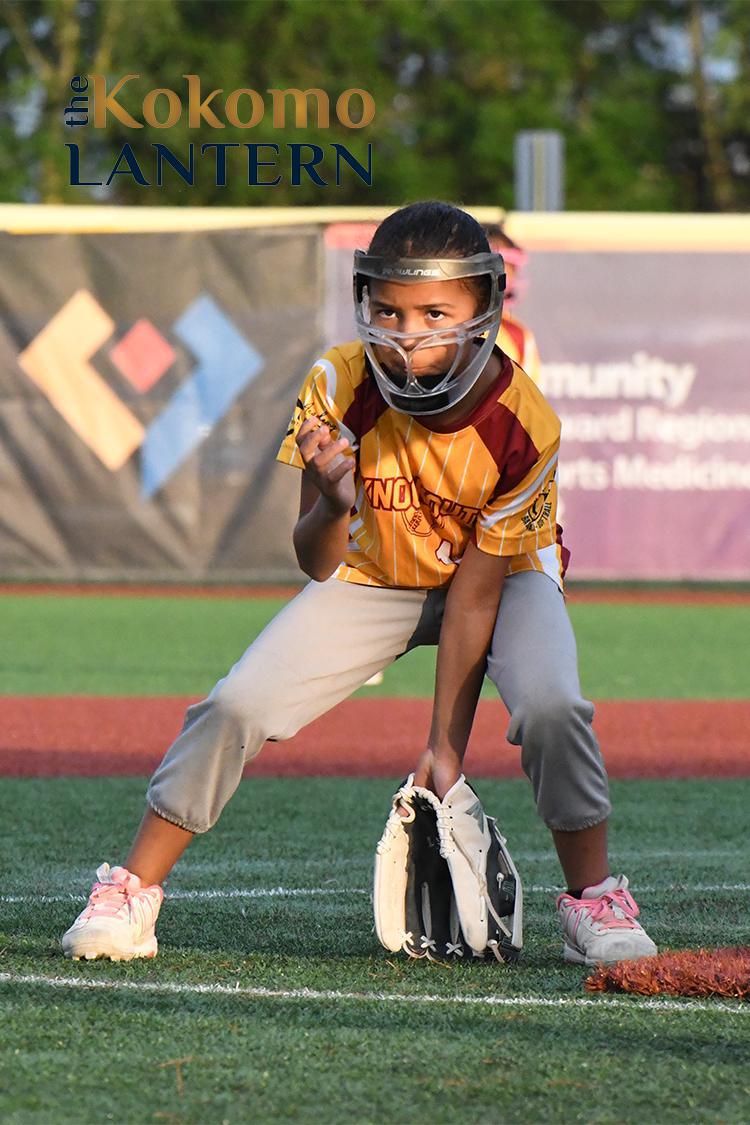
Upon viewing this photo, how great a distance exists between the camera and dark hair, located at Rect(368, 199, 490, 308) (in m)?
4.03

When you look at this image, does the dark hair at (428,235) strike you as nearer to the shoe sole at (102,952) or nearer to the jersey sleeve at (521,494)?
the jersey sleeve at (521,494)

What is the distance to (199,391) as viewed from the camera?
1405 centimetres

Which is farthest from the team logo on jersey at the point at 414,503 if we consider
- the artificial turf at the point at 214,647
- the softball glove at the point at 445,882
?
the artificial turf at the point at 214,647

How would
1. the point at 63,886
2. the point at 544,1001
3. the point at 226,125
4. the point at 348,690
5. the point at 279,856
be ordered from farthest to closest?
the point at 226,125 < the point at 279,856 < the point at 63,886 < the point at 348,690 < the point at 544,1001

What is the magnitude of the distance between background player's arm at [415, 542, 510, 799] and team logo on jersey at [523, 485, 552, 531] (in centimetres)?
9

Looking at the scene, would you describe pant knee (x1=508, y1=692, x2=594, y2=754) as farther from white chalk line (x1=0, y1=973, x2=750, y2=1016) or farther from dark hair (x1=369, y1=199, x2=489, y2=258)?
dark hair (x1=369, y1=199, x2=489, y2=258)

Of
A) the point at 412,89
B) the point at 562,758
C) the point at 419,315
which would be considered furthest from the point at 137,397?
the point at 412,89

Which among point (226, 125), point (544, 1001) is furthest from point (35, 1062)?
point (226, 125)

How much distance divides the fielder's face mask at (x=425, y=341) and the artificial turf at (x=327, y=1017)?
3.80 ft

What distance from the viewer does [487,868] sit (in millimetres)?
4199

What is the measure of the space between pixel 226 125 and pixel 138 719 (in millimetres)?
24621

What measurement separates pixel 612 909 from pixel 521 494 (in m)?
0.88

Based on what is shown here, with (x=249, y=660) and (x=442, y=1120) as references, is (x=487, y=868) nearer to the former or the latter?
(x=249, y=660)

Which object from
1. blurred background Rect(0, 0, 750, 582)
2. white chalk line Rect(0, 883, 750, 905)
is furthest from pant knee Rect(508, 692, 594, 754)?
blurred background Rect(0, 0, 750, 582)
